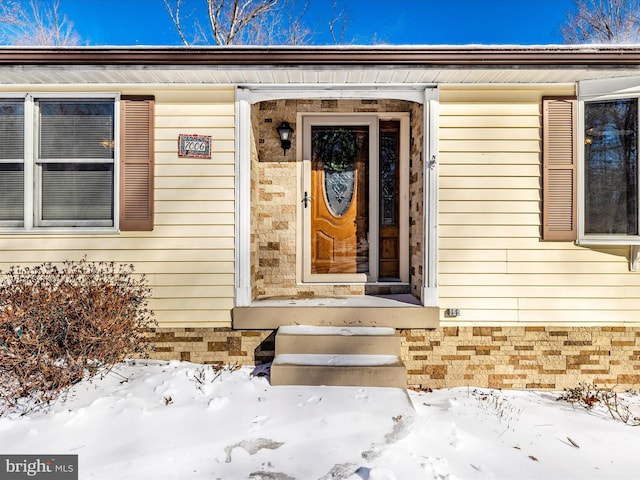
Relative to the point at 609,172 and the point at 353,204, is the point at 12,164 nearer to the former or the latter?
the point at 353,204

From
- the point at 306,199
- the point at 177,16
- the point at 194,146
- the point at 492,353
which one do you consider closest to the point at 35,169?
the point at 194,146

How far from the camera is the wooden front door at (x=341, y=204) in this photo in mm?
4254

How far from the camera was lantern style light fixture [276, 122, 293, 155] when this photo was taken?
4.02 m

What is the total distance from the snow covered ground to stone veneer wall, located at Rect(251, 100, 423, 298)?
1.35m

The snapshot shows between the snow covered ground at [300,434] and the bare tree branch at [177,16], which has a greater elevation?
the bare tree branch at [177,16]

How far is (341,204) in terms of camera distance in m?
4.30

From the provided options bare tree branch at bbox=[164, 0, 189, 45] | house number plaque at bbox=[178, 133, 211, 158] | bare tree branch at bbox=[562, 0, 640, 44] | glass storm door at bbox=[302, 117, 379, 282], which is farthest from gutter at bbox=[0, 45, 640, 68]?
bare tree branch at bbox=[562, 0, 640, 44]

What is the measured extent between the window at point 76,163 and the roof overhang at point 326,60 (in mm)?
324

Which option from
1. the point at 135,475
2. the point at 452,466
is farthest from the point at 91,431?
the point at 452,466

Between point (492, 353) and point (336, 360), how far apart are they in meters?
1.53

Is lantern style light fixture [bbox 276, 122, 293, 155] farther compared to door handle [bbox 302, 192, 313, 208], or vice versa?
door handle [bbox 302, 192, 313, 208]

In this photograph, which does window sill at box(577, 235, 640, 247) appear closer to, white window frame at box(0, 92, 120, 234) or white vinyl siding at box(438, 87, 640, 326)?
white vinyl siding at box(438, 87, 640, 326)

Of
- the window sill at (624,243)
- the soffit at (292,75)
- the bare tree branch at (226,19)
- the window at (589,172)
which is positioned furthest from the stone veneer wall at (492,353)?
the bare tree branch at (226,19)

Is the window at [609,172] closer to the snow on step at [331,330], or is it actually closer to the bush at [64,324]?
the snow on step at [331,330]
